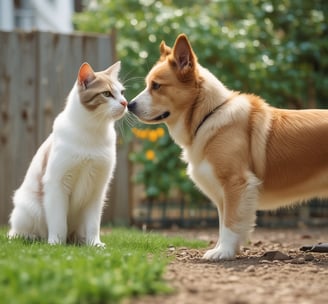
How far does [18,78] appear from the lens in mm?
7121

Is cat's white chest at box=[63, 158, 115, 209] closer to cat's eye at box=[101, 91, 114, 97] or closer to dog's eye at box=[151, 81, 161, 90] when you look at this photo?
cat's eye at box=[101, 91, 114, 97]

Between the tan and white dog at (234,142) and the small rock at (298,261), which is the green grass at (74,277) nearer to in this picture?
the tan and white dog at (234,142)

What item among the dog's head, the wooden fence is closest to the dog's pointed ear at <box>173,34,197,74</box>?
the dog's head

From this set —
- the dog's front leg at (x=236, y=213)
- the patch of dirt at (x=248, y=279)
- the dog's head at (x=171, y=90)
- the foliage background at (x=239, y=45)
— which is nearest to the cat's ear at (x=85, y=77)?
the dog's head at (x=171, y=90)

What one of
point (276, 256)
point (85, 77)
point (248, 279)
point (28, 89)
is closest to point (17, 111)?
point (28, 89)

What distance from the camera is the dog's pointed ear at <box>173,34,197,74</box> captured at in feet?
14.4

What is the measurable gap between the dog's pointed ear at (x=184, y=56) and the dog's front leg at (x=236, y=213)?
101cm

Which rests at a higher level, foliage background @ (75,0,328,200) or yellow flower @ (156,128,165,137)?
foliage background @ (75,0,328,200)

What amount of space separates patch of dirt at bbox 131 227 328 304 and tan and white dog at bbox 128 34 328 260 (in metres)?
0.35

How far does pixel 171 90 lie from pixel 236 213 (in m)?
1.17

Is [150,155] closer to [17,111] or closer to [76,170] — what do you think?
A: [17,111]

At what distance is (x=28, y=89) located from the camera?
7137 millimetres

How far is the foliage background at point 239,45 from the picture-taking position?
8.00 meters

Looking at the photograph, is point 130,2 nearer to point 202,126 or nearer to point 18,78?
point 18,78
